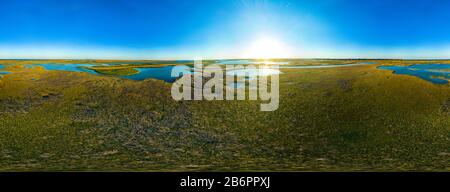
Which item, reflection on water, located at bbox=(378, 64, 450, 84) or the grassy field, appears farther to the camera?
reflection on water, located at bbox=(378, 64, 450, 84)

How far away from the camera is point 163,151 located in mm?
26266

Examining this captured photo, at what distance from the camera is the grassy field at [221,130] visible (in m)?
23.0

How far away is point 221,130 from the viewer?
32531mm

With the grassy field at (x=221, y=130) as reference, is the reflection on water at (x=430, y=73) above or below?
above

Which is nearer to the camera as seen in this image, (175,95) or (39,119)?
(39,119)

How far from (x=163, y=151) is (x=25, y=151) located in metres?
10.6

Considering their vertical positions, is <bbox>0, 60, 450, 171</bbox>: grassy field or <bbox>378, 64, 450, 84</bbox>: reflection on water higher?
<bbox>378, 64, 450, 84</bbox>: reflection on water

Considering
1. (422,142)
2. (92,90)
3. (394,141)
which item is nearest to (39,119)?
(92,90)

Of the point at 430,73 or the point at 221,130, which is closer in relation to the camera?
the point at 221,130

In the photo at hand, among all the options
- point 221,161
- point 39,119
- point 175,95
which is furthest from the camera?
point 175,95

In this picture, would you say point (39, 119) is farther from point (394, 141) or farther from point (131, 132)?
point (394, 141)

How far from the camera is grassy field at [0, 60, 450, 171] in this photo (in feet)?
75.5

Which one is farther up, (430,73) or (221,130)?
(430,73)

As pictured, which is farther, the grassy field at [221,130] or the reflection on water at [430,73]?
the reflection on water at [430,73]
